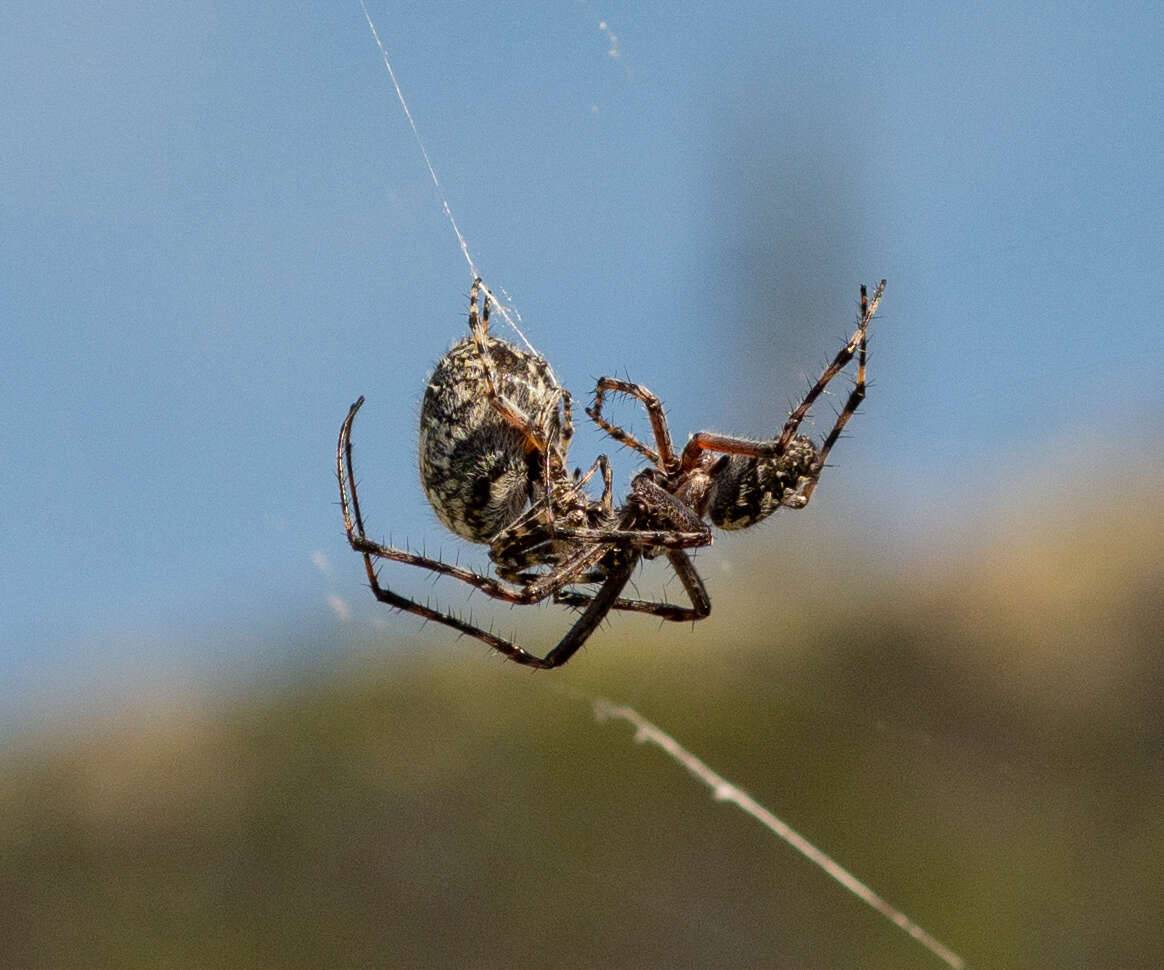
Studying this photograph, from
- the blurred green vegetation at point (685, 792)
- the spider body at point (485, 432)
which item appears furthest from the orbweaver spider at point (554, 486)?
the blurred green vegetation at point (685, 792)

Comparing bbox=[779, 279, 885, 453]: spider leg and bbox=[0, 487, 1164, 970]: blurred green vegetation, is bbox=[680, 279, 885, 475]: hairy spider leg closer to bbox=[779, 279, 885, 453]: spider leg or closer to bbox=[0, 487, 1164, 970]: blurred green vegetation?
bbox=[779, 279, 885, 453]: spider leg

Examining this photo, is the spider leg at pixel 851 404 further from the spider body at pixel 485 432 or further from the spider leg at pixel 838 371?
the spider body at pixel 485 432

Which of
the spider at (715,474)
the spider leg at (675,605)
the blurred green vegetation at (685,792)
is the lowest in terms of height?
the blurred green vegetation at (685,792)

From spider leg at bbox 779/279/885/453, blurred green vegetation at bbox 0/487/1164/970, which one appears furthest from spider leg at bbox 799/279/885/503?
blurred green vegetation at bbox 0/487/1164/970

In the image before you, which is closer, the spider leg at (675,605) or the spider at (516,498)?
the spider at (516,498)

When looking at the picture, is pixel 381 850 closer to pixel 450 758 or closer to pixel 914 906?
pixel 450 758
